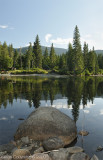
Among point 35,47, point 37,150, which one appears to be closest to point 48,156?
point 37,150

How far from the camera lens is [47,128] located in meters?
6.45

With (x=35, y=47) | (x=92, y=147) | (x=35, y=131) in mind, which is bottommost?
(x=92, y=147)

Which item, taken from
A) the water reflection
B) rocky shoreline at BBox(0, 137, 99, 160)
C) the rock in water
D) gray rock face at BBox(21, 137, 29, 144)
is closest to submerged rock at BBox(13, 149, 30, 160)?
rocky shoreline at BBox(0, 137, 99, 160)

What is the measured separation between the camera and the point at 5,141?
6.36m

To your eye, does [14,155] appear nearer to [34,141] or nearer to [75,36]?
[34,141]

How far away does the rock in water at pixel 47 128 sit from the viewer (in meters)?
6.28

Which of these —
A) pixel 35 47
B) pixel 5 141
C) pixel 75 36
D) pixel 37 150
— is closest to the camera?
pixel 37 150

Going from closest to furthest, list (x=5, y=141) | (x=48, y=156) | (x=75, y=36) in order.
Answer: (x=48, y=156)
(x=5, y=141)
(x=75, y=36)

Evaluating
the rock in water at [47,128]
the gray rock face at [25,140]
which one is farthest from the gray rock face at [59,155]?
the gray rock face at [25,140]

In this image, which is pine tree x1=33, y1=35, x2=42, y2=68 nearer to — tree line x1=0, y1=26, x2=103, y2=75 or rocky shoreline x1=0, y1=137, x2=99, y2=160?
tree line x1=0, y1=26, x2=103, y2=75

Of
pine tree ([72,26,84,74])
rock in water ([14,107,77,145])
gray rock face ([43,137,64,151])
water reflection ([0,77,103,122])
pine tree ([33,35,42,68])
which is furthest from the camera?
pine tree ([33,35,42,68])

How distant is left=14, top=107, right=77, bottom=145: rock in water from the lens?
6.28m

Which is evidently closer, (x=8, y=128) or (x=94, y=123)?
(x=8, y=128)

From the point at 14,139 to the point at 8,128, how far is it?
1.35m
